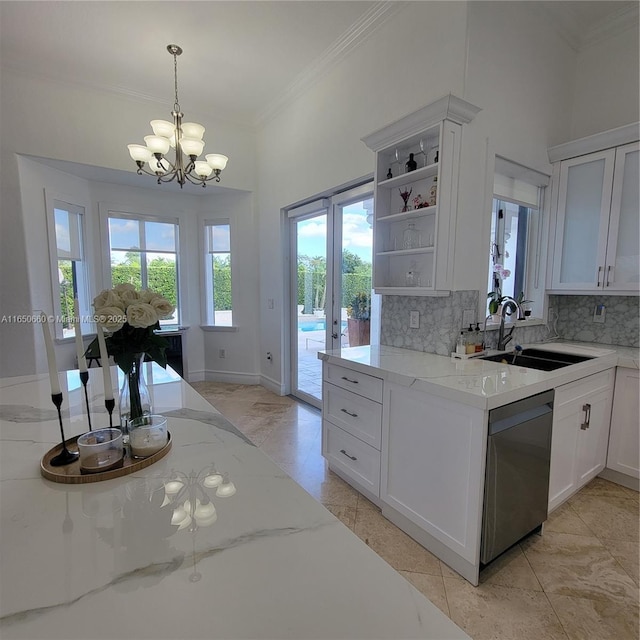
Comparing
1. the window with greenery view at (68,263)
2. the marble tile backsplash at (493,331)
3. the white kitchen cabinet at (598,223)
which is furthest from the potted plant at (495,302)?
the window with greenery view at (68,263)

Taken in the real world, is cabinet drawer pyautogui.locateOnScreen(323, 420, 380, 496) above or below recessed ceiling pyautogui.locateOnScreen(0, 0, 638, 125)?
below

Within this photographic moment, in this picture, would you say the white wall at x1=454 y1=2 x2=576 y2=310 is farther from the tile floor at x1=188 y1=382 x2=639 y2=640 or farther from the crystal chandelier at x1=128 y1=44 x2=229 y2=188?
the crystal chandelier at x1=128 y1=44 x2=229 y2=188

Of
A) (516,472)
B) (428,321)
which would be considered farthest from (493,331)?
(516,472)

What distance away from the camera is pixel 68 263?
409cm

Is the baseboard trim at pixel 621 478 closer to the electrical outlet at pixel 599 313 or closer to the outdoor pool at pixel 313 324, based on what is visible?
the electrical outlet at pixel 599 313

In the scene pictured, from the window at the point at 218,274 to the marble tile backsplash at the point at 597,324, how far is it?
12.8ft

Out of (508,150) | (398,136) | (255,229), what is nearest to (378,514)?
(398,136)

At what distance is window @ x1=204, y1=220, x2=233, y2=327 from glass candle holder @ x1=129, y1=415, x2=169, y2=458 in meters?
4.06

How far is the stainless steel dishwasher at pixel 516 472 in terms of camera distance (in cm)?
157

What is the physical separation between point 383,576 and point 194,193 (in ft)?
16.7

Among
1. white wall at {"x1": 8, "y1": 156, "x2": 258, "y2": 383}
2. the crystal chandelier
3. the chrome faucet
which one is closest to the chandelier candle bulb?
the crystal chandelier

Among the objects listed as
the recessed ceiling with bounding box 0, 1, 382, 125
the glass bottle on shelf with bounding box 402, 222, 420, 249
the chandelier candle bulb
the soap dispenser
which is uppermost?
the recessed ceiling with bounding box 0, 1, 382, 125

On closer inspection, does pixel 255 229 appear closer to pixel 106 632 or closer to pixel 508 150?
pixel 508 150

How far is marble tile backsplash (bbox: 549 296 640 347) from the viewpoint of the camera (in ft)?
9.00
